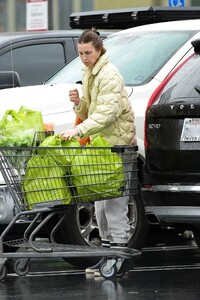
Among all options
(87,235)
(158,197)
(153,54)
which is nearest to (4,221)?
(87,235)

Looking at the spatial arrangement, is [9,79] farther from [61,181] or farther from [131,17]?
[61,181]

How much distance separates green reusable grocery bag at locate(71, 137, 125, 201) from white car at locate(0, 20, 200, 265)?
0.78 metres

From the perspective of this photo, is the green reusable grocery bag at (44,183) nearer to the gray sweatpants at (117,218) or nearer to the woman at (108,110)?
the woman at (108,110)

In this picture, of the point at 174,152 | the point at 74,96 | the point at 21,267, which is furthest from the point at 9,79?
the point at 174,152

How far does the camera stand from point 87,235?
9.77 metres

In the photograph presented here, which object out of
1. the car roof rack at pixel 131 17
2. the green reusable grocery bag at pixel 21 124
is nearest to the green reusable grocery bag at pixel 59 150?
the green reusable grocery bag at pixel 21 124

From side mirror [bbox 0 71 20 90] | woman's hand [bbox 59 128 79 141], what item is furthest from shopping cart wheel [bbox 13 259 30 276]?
side mirror [bbox 0 71 20 90]

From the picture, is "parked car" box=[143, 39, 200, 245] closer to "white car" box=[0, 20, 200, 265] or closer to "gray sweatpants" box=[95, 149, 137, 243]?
"gray sweatpants" box=[95, 149, 137, 243]

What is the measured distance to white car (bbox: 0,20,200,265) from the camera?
9.74 meters

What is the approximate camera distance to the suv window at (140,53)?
1032 centimetres

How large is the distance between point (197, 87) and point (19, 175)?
1399 millimetres

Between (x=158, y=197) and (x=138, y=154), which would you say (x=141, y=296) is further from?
(x=138, y=154)

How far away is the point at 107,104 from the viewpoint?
9047 millimetres

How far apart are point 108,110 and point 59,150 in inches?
25.9
